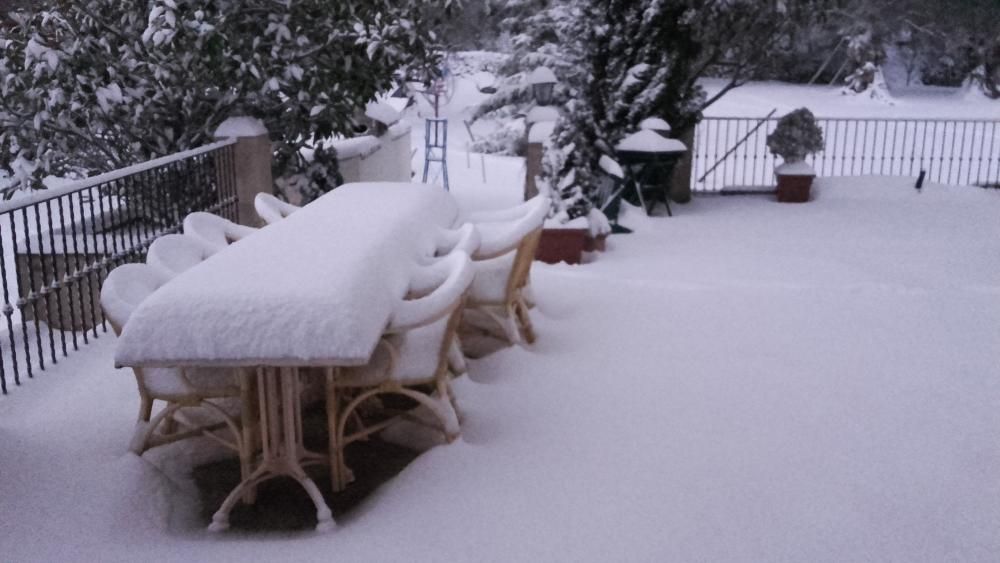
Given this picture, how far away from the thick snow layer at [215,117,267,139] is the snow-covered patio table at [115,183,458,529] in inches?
122

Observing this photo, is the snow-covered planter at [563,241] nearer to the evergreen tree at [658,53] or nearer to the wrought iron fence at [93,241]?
the evergreen tree at [658,53]

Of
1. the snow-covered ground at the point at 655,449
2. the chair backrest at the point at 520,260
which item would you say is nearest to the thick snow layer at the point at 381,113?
the snow-covered ground at the point at 655,449

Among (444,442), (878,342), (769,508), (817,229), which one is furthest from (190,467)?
(817,229)

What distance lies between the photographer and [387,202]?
5.20 metres

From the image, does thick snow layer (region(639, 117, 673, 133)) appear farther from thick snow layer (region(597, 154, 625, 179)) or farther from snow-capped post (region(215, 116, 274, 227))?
snow-capped post (region(215, 116, 274, 227))

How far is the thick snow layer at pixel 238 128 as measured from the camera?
7.10 metres

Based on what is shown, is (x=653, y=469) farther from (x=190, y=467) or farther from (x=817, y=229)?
(x=817, y=229)

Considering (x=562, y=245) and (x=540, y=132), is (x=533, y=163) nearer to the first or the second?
(x=540, y=132)

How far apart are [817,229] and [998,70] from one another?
38.6ft

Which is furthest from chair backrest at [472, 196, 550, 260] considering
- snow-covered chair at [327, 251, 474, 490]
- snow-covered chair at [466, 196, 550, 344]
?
snow-covered chair at [327, 251, 474, 490]

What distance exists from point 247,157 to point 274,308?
4256mm

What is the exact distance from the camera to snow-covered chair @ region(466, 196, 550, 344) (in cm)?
494

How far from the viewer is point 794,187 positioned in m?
11.3

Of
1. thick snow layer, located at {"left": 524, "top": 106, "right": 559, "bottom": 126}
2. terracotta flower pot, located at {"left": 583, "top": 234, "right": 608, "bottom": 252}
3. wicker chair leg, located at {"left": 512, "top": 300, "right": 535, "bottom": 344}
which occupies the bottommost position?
terracotta flower pot, located at {"left": 583, "top": 234, "right": 608, "bottom": 252}
